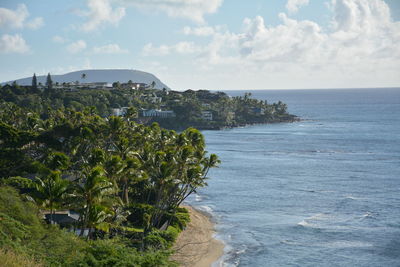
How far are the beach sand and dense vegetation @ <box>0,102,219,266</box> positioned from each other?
1242 mm

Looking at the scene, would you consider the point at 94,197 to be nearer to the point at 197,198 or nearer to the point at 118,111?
the point at 197,198

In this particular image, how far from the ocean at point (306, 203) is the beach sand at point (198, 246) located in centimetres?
117

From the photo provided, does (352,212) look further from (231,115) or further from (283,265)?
(231,115)

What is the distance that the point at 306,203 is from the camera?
209 ft

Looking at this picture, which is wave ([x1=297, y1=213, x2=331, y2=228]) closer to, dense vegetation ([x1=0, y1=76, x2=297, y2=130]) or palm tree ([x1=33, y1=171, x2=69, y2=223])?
palm tree ([x1=33, y1=171, x2=69, y2=223])

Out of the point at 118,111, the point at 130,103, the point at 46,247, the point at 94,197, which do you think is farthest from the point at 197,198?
the point at 130,103

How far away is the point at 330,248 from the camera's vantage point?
4581 cm

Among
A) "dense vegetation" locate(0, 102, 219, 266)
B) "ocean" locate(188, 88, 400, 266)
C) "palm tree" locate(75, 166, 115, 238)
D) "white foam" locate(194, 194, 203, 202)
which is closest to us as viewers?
"dense vegetation" locate(0, 102, 219, 266)

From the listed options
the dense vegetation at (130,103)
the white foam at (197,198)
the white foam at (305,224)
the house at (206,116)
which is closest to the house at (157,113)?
the dense vegetation at (130,103)

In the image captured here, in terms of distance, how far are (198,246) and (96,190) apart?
1783cm

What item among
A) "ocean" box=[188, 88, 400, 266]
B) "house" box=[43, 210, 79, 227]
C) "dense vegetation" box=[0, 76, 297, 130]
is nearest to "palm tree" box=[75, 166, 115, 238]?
"house" box=[43, 210, 79, 227]

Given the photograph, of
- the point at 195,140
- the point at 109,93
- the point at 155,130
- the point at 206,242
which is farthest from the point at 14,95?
the point at 206,242

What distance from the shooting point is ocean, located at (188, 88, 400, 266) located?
44.9 metres

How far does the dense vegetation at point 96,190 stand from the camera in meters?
27.7
